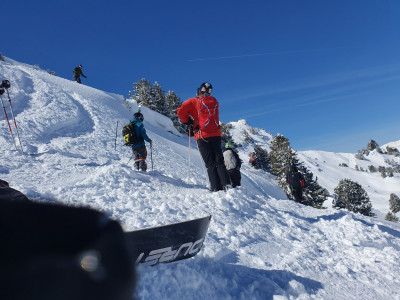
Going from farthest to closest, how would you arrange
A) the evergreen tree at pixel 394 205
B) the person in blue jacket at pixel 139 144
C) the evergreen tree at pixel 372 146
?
the evergreen tree at pixel 372 146 < the evergreen tree at pixel 394 205 < the person in blue jacket at pixel 139 144

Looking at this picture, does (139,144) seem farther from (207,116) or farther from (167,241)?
(167,241)

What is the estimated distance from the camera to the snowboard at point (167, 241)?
7.22 ft

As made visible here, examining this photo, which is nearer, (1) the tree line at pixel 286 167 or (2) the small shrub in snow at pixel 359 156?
(1) the tree line at pixel 286 167

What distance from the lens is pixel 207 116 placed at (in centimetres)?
590

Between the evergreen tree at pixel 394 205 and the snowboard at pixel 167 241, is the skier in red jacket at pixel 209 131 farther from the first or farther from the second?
the evergreen tree at pixel 394 205

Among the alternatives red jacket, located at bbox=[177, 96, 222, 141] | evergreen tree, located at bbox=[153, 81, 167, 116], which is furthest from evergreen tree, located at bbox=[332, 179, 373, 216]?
red jacket, located at bbox=[177, 96, 222, 141]

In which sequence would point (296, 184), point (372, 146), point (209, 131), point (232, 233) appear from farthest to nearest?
point (372, 146), point (296, 184), point (209, 131), point (232, 233)

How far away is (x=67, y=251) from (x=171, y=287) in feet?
4.77

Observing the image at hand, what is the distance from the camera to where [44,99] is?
14.8 metres

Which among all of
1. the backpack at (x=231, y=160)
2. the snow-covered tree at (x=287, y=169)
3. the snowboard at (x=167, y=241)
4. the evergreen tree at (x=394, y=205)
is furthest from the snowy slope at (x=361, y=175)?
the snowboard at (x=167, y=241)

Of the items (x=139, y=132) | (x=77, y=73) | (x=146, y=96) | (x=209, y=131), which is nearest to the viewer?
(x=209, y=131)

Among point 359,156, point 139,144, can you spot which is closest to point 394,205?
point 139,144

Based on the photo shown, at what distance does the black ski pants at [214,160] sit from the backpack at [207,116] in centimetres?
25

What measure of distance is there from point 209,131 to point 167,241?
12.5 ft
